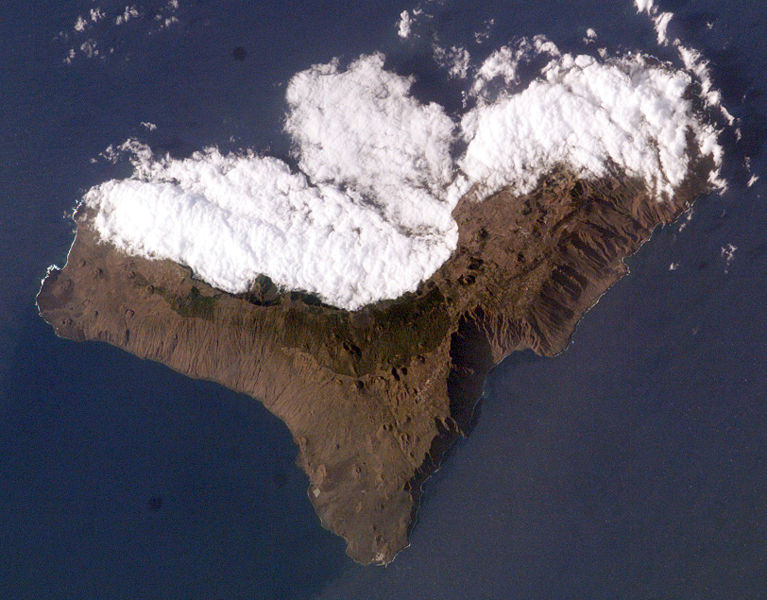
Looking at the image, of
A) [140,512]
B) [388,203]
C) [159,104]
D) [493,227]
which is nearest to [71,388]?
[140,512]

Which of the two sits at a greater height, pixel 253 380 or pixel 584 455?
pixel 584 455

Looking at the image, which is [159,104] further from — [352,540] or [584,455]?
[584,455]

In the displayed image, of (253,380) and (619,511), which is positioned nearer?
(619,511)

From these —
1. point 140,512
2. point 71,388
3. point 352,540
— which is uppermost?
point 352,540

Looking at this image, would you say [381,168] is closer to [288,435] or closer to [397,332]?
[397,332]
